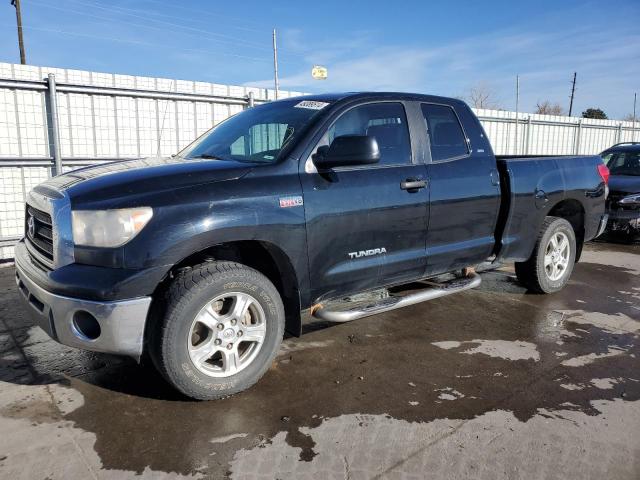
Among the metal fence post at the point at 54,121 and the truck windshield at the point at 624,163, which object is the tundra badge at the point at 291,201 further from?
the truck windshield at the point at 624,163

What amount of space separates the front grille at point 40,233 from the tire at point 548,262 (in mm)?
4453

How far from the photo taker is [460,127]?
4.51 metres

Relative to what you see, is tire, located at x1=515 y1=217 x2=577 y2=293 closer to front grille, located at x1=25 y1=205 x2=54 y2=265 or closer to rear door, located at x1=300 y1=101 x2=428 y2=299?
rear door, located at x1=300 y1=101 x2=428 y2=299

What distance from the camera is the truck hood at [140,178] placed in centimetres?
288

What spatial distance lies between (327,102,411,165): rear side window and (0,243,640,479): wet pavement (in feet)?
5.06

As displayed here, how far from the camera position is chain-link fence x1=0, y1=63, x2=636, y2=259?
702 cm

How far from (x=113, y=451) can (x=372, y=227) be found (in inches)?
84.5

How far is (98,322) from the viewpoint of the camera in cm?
274

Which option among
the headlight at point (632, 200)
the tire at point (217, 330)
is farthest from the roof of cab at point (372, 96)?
the headlight at point (632, 200)

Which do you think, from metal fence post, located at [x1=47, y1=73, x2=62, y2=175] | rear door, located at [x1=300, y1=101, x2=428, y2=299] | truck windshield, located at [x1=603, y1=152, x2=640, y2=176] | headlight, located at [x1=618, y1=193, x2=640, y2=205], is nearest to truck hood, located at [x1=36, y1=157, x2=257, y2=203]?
rear door, located at [x1=300, y1=101, x2=428, y2=299]

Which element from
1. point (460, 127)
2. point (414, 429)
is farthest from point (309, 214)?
point (460, 127)

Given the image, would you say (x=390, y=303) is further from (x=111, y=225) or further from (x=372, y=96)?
(x=111, y=225)

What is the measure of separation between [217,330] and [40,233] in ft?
4.29

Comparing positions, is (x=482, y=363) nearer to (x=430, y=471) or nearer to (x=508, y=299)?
(x=430, y=471)
